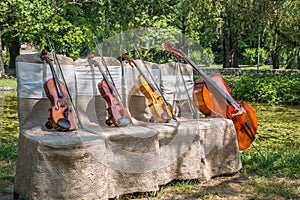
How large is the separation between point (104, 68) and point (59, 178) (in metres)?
1.22

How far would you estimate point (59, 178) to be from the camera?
270cm

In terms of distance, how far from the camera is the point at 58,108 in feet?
10.0

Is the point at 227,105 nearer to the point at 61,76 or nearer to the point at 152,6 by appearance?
the point at 61,76

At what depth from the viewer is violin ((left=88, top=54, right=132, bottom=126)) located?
3.28 metres

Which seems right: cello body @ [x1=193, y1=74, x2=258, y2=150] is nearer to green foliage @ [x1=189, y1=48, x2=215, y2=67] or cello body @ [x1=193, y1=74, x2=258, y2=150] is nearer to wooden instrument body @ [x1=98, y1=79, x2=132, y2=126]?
green foliage @ [x1=189, y1=48, x2=215, y2=67]

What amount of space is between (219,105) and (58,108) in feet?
5.33

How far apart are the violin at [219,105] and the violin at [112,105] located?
0.76m

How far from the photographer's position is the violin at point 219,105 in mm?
3922

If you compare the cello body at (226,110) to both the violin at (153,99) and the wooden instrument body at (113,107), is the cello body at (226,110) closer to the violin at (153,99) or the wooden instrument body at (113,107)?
the violin at (153,99)

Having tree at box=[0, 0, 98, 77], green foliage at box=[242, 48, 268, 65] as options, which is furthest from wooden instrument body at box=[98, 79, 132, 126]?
green foliage at box=[242, 48, 268, 65]

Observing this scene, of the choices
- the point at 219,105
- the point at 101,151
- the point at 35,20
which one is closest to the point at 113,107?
the point at 101,151

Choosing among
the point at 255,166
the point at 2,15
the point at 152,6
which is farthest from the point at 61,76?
the point at 2,15

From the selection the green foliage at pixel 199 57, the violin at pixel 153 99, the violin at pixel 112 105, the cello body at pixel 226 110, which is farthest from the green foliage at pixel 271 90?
the violin at pixel 112 105

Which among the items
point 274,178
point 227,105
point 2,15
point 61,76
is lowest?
point 274,178
